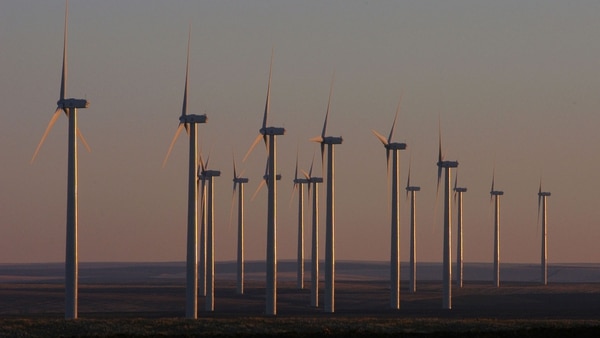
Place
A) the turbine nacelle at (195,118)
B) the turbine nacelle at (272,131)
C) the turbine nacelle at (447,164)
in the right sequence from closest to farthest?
the turbine nacelle at (195,118), the turbine nacelle at (272,131), the turbine nacelle at (447,164)

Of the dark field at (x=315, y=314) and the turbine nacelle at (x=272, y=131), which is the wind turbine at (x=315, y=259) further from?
the turbine nacelle at (x=272, y=131)

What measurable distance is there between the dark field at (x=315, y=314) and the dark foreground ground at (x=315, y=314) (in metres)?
0.05

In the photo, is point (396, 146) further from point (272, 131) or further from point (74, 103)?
point (74, 103)

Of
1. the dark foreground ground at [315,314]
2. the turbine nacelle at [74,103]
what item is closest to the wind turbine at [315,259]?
the dark foreground ground at [315,314]

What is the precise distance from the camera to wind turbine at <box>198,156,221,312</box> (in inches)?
4806

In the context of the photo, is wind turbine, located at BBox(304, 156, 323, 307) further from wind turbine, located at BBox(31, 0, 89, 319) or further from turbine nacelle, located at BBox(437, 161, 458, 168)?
wind turbine, located at BBox(31, 0, 89, 319)

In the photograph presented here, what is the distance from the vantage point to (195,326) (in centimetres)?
7794

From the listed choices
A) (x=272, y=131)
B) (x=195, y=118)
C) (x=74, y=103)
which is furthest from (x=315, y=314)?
(x=74, y=103)

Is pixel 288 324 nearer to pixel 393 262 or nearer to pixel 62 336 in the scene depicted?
pixel 62 336

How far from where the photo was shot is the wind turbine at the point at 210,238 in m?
122

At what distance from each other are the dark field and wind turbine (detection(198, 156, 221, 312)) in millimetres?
2273

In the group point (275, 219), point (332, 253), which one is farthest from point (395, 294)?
point (275, 219)

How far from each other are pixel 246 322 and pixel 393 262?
4490 centimetres

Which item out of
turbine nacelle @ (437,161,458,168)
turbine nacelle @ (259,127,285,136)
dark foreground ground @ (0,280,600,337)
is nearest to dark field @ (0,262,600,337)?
dark foreground ground @ (0,280,600,337)
